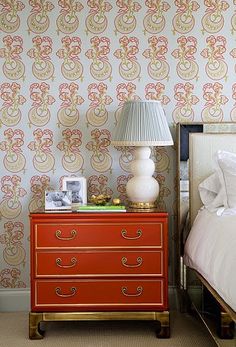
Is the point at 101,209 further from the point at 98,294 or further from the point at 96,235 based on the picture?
the point at 98,294

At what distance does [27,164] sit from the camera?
3830mm

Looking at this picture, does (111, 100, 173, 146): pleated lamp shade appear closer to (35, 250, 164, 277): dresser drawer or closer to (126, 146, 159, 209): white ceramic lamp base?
(126, 146, 159, 209): white ceramic lamp base

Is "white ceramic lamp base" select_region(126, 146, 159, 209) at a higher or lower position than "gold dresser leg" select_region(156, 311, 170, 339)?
higher

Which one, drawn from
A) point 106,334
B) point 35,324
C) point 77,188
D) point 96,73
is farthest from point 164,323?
point 96,73

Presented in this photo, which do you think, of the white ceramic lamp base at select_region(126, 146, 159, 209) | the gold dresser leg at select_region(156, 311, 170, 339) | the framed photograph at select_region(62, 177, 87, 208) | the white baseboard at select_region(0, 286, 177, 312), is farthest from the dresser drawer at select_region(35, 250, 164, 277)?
the white baseboard at select_region(0, 286, 177, 312)

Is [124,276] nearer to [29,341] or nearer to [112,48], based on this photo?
[29,341]

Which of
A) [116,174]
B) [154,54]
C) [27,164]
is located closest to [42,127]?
[27,164]

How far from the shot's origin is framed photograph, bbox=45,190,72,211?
136 inches

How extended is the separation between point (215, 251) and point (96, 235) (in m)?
0.80

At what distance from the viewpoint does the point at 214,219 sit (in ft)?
10.3

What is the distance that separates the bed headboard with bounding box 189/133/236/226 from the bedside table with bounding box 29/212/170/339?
1.28 ft

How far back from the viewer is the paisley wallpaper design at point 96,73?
381 cm

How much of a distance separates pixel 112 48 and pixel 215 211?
1316 mm

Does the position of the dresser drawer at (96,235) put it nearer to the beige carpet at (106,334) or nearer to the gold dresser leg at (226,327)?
the beige carpet at (106,334)
